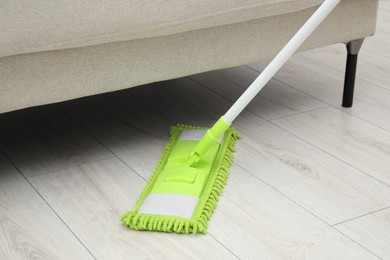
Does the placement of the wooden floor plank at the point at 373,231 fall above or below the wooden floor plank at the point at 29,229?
above

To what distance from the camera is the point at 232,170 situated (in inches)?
63.2

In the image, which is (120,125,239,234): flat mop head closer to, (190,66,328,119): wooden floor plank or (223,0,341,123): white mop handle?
(223,0,341,123): white mop handle

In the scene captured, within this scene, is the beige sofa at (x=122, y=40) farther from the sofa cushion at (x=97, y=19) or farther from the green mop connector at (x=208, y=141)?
the green mop connector at (x=208, y=141)

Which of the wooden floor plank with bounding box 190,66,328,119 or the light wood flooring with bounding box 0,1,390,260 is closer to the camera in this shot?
the light wood flooring with bounding box 0,1,390,260

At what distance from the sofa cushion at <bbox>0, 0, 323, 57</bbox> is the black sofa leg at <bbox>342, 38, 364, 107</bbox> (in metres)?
0.46

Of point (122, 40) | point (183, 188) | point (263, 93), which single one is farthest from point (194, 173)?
point (263, 93)

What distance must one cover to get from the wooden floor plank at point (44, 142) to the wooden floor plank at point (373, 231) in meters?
0.61

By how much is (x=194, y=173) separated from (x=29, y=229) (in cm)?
36

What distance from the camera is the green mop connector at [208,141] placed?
60.2 inches

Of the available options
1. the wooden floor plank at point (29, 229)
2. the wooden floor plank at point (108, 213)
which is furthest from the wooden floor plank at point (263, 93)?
the wooden floor plank at point (29, 229)

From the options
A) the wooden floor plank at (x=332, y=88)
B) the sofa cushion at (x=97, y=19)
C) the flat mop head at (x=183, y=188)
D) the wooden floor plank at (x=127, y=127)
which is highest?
the sofa cushion at (x=97, y=19)

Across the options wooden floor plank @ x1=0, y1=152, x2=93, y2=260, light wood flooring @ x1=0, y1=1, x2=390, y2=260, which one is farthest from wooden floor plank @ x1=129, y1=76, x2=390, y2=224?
wooden floor plank @ x1=0, y1=152, x2=93, y2=260

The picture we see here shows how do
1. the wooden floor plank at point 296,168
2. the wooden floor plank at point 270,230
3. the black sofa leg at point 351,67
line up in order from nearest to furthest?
the wooden floor plank at point 270,230
the wooden floor plank at point 296,168
the black sofa leg at point 351,67

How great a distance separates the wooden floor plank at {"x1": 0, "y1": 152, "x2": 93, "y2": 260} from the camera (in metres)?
1.28
